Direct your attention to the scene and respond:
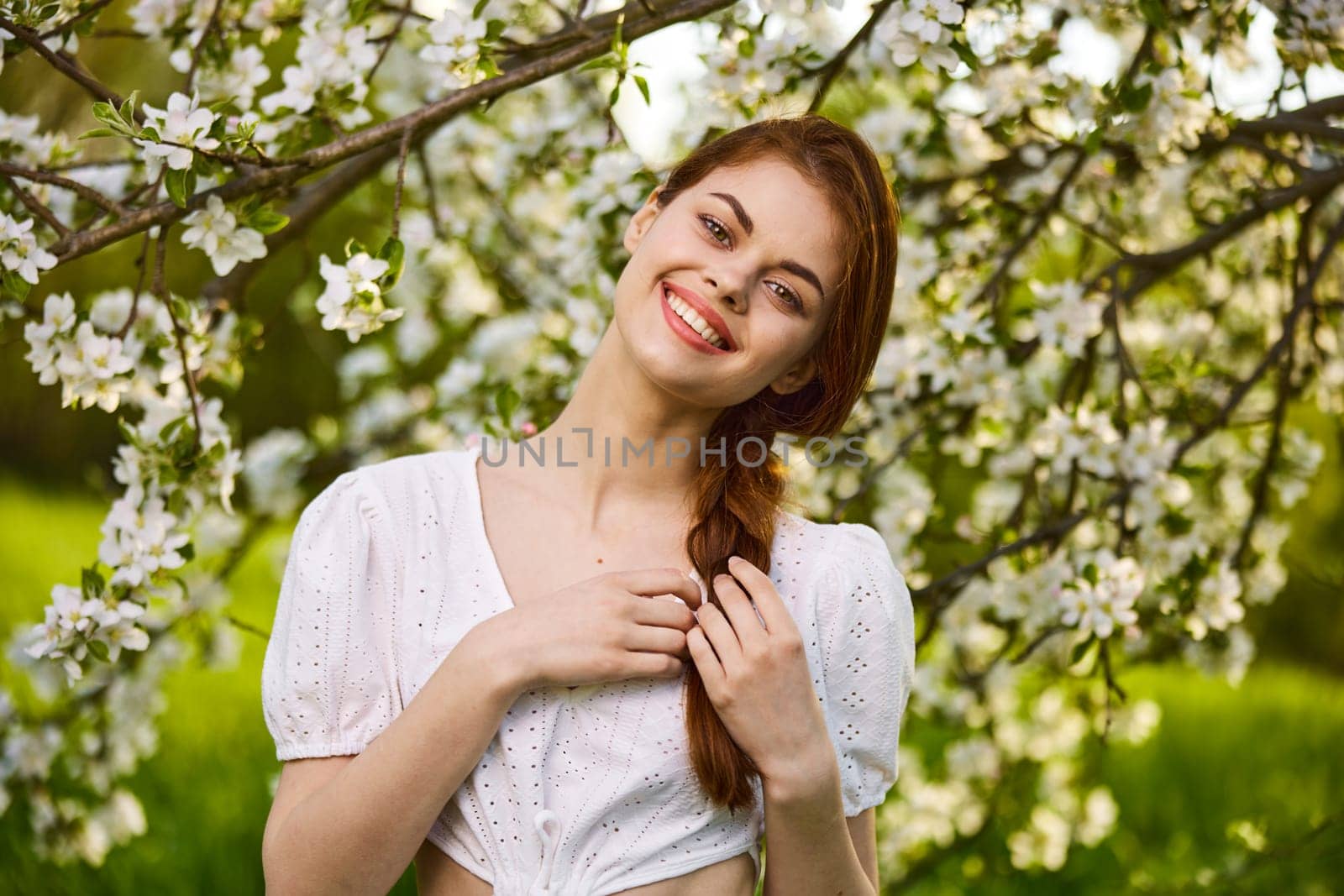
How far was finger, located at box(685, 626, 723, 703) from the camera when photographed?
125 centimetres

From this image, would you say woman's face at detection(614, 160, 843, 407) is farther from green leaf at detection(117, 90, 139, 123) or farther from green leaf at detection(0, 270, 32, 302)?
green leaf at detection(0, 270, 32, 302)

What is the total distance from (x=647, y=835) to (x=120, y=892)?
1902 mm

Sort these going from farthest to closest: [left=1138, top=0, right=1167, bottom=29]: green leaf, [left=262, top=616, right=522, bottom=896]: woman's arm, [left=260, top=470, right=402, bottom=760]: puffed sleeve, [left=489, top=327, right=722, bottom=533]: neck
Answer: [left=1138, top=0, right=1167, bottom=29]: green leaf, [left=489, top=327, right=722, bottom=533]: neck, [left=260, top=470, right=402, bottom=760]: puffed sleeve, [left=262, top=616, right=522, bottom=896]: woman's arm

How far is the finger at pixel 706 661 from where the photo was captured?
1.25 m

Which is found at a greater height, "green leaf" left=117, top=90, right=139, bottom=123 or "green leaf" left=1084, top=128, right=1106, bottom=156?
"green leaf" left=117, top=90, right=139, bottom=123

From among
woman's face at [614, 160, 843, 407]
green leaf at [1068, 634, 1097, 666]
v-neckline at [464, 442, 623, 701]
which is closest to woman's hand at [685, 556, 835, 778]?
v-neckline at [464, 442, 623, 701]

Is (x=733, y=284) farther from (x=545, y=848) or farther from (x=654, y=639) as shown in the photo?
(x=545, y=848)

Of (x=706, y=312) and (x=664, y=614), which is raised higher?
(x=706, y=312)

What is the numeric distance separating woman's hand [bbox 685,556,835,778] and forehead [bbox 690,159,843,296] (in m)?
0.40

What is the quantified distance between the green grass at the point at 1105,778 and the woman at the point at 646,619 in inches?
49.1

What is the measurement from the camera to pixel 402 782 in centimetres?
121

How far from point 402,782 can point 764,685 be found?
1.22 feet

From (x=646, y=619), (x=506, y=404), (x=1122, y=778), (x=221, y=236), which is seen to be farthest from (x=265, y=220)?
(x=1122, y=778)

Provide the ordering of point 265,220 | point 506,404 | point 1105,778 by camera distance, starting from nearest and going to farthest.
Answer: point 265,220 < point 506,404 < point 1105,778
